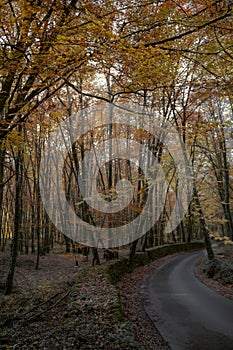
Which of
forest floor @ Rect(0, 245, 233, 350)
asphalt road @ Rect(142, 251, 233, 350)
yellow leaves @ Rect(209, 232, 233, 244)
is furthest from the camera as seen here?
yellow leaves @ Rect(209, 232, 233, 244)

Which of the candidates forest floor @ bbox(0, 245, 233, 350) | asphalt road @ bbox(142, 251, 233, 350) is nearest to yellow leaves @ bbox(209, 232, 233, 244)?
forest floor @ bbox(0, 245, 233, 350)

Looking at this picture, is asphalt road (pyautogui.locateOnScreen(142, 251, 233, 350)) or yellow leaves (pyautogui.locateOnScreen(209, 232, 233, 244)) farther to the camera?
yellow leaves (pyautogui.locateOnScreen(209, 232, 233, 244))

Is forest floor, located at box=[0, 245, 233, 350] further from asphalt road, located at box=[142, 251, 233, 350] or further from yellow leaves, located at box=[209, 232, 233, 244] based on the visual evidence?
yellow leaves, located at box=[209, 232, 233, 244]

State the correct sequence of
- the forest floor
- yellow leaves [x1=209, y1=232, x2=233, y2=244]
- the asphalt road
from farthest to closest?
yellow leaves [x1=209, y1=232, x2=233, y2=244] < the asphalt road < the forest floor

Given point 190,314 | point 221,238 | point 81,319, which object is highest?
point 221,238

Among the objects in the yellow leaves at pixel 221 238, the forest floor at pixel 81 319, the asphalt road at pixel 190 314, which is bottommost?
the asphalt road at pixel 190 314

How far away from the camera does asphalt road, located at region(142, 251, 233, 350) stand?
20.6 ft

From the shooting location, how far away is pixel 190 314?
326 inches

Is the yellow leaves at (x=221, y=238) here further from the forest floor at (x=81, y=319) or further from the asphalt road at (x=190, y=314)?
the asphalt road at (x=190, y=314)

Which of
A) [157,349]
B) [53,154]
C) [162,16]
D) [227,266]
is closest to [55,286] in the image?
[157,349]

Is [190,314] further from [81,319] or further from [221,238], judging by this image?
[221,238]

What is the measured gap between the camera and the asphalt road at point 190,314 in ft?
20.6

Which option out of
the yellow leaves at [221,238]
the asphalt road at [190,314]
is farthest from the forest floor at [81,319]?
the yellow leaves at [221,238]

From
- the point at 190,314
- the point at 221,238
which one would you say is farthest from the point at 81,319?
the point at 221,238
